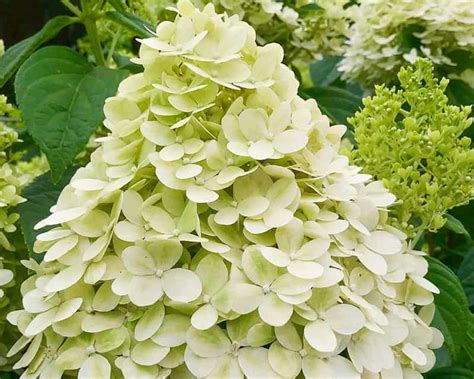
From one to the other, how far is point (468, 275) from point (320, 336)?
1.96 ft

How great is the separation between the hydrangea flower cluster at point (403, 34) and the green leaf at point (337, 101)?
5 cm

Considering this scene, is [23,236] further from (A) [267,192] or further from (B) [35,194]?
(A) [267,192]

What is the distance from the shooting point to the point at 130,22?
0.88 metres

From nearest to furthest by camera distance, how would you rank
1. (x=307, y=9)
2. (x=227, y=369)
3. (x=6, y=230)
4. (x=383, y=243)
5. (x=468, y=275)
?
(x=227, y=369), (x=383, y=243), (x=6, y=230), (x=468, y=275), (x=307, y=9)

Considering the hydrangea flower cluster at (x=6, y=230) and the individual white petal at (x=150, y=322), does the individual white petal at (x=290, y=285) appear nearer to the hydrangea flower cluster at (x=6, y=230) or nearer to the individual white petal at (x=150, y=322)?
the individual white petal at (x=150, y=322)

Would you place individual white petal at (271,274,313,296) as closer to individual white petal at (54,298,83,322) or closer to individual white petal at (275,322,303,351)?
individual white petal at (275,322,303,351)

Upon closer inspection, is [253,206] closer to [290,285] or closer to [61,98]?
[290,285]

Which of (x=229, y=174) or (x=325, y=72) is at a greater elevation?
(x=229, y=174)

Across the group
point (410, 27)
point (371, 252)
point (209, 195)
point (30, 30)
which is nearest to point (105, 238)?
point (209, 195)

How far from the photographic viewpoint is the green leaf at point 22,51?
2.93ft

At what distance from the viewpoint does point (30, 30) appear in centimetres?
283

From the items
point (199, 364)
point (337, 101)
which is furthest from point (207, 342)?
point (337, 101)

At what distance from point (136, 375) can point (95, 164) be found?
186 millimetres

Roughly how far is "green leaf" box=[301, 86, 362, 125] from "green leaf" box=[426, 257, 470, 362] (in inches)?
16.6
